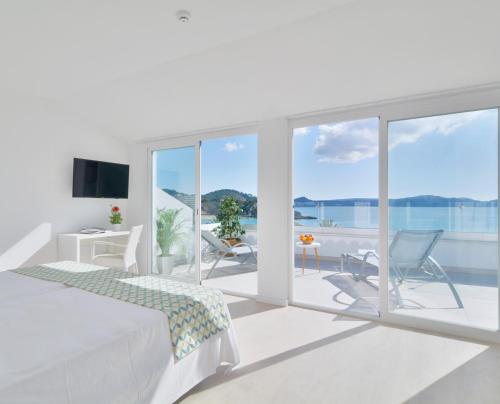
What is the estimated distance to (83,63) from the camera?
280cm

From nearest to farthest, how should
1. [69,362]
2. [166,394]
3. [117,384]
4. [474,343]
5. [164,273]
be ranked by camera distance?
[69,362]
[117,384]
[166,394]
[474,343]
[164,273]

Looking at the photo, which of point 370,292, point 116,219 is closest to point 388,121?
point 370,292

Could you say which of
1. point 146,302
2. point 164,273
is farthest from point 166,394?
point 164,273

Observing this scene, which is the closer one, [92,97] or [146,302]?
[146,302]

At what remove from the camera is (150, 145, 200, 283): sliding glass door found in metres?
4.47

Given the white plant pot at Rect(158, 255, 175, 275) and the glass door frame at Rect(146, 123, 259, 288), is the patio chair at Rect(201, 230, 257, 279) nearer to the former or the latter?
the glass door frame at Rect(146, 123, 259, 288)

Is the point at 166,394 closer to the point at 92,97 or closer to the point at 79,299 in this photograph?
the point at 79,299

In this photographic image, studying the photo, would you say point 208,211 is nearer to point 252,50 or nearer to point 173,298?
point 252,50

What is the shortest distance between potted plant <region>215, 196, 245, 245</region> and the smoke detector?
2.64m

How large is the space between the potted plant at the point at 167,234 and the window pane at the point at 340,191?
1792 millimetres

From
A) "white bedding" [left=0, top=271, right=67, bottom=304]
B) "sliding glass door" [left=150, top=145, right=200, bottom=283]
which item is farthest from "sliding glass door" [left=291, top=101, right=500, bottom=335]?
"white bedding" [left=0, top=271, right=67, bottom=304]

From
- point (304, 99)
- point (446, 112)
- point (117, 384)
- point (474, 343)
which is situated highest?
point (304, 99)

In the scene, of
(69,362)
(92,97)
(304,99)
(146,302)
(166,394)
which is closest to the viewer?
(69,362)

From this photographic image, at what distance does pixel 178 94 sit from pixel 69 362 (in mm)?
2920
